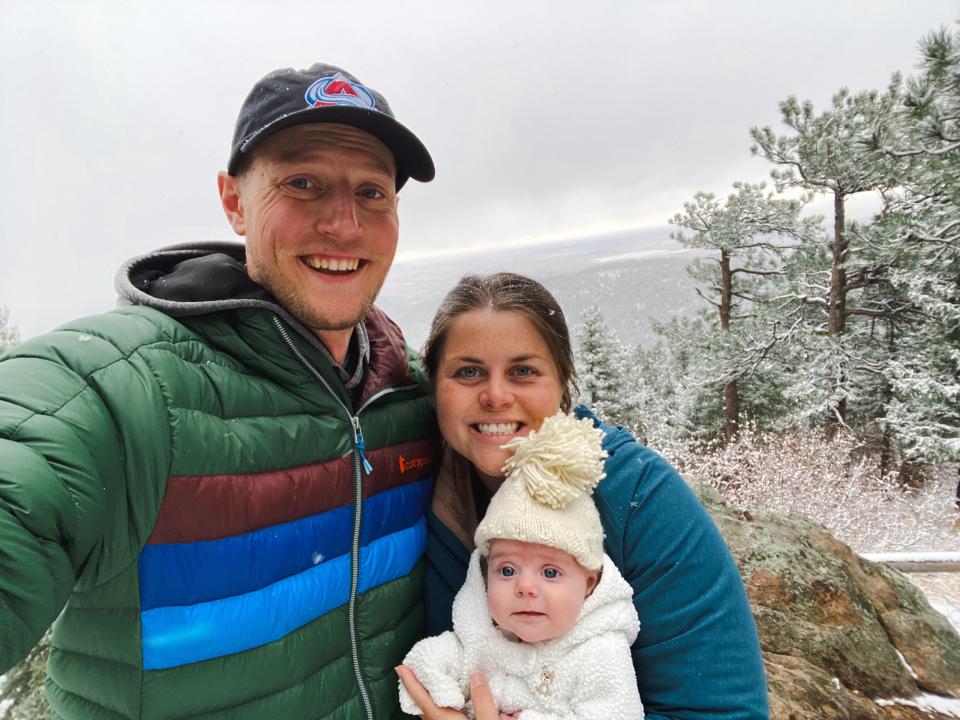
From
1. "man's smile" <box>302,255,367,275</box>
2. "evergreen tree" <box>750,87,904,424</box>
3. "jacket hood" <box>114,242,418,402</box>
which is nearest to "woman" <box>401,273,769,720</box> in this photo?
"jacket hood" <box>114,242,418,402</box>

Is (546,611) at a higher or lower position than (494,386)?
lower

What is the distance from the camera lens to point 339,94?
1.62 metres

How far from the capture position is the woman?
1474 mm

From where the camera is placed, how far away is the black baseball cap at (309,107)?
5.09ft

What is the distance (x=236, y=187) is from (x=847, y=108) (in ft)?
48.0

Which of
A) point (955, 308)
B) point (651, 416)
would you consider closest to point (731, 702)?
point (955, 308)

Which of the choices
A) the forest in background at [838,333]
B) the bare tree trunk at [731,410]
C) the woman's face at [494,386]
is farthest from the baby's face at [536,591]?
the bare tree trunk at [731,410]

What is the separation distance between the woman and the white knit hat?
128mm

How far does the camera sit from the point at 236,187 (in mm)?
1752

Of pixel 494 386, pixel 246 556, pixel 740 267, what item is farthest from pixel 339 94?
pixel 740 267

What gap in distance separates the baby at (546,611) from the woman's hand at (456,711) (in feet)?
0.06

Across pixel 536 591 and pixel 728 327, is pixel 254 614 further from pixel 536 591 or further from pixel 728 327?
pixel 728 327

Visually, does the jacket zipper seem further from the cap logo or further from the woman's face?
the cap logo

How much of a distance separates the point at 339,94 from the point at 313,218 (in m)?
0.38
